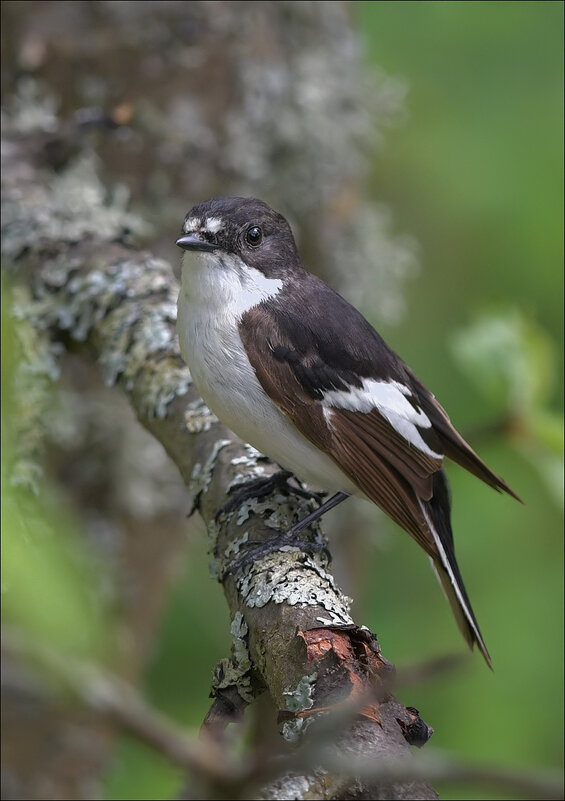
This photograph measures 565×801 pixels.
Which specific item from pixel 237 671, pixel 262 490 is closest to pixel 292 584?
pixel 237 671

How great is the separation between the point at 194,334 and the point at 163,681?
1720 mm

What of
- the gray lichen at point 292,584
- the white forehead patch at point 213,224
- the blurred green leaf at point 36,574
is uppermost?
the white forehead patch at point 213,224

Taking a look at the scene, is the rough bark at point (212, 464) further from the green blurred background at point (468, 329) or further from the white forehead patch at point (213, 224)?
the green blurred background at point (468, 329)

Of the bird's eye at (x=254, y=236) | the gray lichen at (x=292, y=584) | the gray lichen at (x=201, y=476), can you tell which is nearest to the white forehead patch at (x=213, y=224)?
the bird's eye at (x=254, y=236)

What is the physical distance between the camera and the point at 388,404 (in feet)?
7.42

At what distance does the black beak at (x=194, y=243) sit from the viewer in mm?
2262

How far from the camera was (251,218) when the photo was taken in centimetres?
243

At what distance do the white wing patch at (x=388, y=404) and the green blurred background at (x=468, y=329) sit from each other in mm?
564

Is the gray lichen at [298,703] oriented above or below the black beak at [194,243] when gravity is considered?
below

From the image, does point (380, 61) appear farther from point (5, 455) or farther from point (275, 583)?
point (5, 455)

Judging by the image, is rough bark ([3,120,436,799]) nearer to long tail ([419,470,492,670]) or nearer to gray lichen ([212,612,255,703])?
gray lichen ([212,612,255,703])

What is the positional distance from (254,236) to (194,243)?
220mm

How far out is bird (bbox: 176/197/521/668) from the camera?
2129mm

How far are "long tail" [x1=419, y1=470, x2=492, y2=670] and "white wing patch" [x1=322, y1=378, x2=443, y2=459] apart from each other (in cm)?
15
